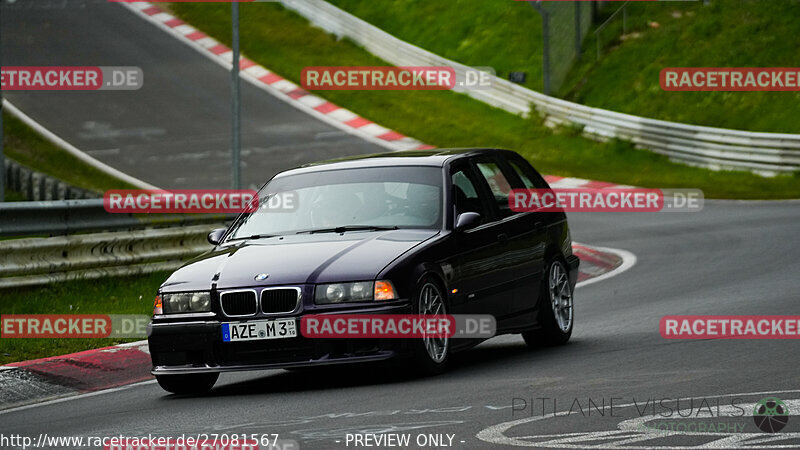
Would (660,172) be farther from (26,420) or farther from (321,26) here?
(26,420)

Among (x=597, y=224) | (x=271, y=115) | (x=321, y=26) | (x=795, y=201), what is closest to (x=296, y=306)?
(x=597, y=224)

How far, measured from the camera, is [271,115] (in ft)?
111

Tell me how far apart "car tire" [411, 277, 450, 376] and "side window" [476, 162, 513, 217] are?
1.44 m

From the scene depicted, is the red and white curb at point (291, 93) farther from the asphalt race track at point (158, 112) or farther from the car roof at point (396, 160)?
the car roof at point (396, 160)

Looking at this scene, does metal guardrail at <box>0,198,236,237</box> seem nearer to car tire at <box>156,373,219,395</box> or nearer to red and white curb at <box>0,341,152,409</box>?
red and white curb at <box>0,341,152,409</box>

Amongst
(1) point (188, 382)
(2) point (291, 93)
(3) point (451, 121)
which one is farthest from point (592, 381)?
(2) point (291, 93)

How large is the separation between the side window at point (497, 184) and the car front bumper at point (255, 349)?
201 centimetres

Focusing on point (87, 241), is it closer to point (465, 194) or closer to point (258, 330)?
point (465, 194)

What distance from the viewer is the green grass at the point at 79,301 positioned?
37.3 feet

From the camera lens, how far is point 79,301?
13.5m

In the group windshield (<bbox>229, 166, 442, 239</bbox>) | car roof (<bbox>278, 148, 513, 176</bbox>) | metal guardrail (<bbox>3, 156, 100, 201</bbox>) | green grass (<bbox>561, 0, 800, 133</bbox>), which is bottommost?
windshield (<bbox>229, 166, 442, 239</bbox>)

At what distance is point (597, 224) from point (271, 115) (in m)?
13.4

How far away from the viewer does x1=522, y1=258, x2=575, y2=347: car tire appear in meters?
11.0

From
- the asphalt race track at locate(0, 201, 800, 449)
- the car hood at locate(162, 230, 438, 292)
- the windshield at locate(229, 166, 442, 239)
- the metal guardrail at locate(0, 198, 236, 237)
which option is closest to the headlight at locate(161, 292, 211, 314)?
the car hood at locate(162, 230, 438, 292)
